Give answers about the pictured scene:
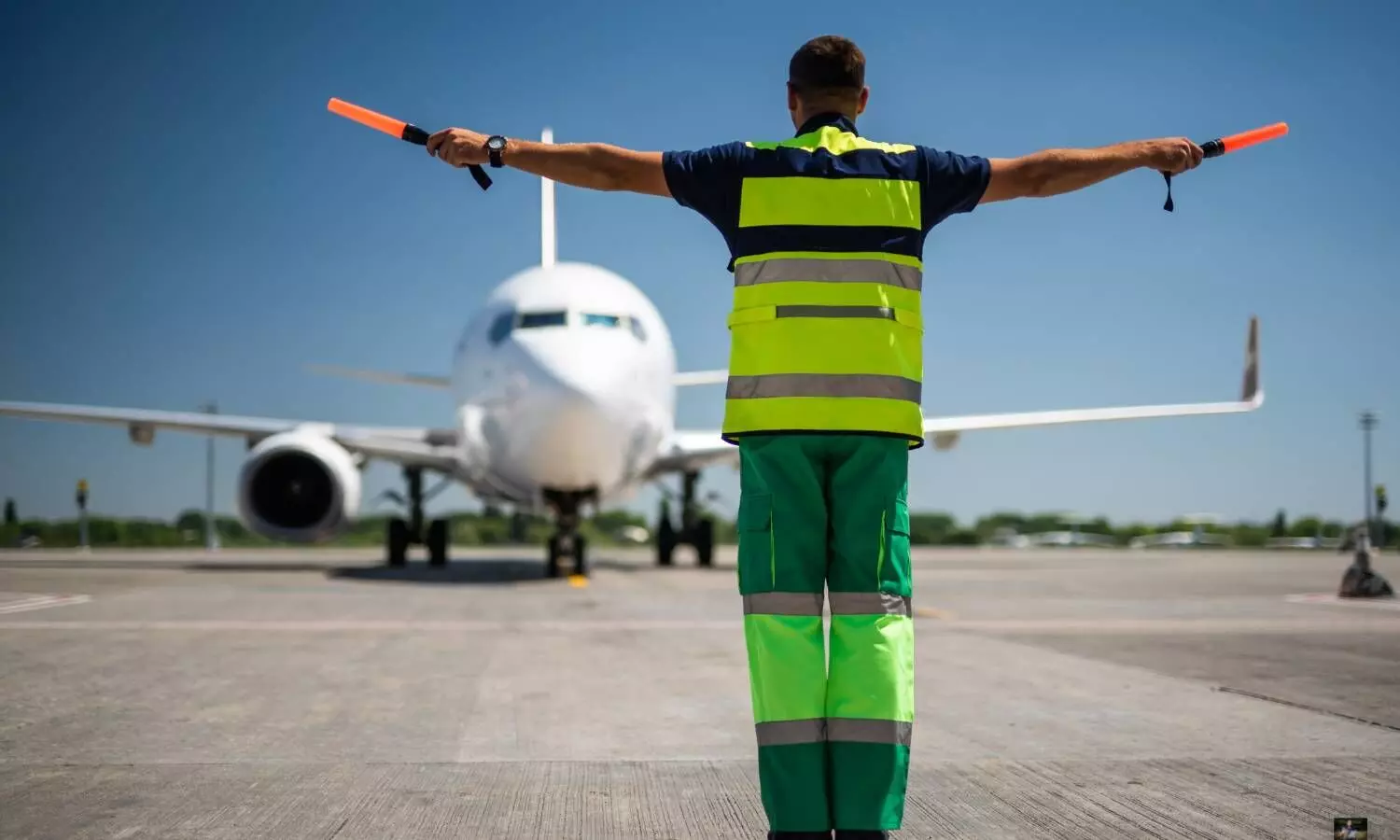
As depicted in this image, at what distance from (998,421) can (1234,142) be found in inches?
623

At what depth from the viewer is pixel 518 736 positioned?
14.1 ft

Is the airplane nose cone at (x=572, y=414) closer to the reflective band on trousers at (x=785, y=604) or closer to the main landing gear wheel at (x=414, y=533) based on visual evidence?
the main landing gear wheel at (x=414, y=533)

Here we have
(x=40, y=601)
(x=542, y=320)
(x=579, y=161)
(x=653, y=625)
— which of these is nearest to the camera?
(x=579, y=161)

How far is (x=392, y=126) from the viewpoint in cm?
295

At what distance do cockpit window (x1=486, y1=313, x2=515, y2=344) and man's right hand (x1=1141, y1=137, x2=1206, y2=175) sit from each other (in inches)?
468

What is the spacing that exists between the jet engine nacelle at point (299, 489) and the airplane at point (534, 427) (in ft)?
0.05

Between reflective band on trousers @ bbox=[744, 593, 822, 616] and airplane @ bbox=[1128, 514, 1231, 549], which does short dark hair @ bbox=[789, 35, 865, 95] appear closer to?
reflective band on trousers @ bbox=[744, 593, 822, 616]

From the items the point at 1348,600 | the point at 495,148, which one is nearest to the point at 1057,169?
the point at 495,148

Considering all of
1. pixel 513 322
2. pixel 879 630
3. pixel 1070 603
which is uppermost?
pixel 513 322

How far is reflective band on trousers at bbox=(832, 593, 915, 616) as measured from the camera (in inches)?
98.6

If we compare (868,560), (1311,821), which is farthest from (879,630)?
(1311,821)

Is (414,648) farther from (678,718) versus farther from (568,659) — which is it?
(678,718)

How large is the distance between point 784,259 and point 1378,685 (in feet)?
14.6

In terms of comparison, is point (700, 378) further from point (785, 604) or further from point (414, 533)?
point (785, 604)
